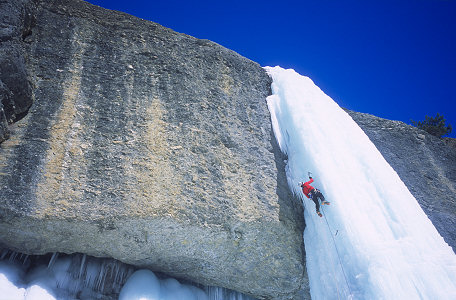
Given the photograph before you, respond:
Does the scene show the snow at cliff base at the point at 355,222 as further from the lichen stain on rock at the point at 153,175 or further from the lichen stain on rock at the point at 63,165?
the lichen stain on rock at the point at 63,165

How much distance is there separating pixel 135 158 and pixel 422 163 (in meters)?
6.45

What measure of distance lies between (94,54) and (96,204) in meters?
2.73

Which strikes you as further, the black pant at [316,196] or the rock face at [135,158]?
the black pant at [316,196]

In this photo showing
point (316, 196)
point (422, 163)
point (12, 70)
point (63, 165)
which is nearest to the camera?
point (63, 165)

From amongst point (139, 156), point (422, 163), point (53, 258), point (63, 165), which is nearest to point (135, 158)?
point (139, 156)

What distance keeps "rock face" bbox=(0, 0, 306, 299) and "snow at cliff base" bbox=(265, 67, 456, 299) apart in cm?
37

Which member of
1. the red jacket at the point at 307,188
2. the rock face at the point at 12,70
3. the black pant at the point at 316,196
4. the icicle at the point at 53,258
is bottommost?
Result: the icicle at the point at 53,258

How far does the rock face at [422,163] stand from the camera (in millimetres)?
5949

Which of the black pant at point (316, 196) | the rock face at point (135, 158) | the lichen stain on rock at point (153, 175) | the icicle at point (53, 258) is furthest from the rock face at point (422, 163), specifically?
the icicle at point (53, 258)

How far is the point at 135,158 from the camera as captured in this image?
168 inches

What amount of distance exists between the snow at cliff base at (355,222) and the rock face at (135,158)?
0.37m

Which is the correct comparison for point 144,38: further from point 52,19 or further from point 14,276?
point 14,276

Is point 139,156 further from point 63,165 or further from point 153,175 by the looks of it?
point 63,165

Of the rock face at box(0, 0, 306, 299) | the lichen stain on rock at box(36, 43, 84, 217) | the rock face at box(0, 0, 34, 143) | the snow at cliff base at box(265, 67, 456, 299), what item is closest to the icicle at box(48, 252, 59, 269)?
the rock face at box(0, 0, 306, 299)
